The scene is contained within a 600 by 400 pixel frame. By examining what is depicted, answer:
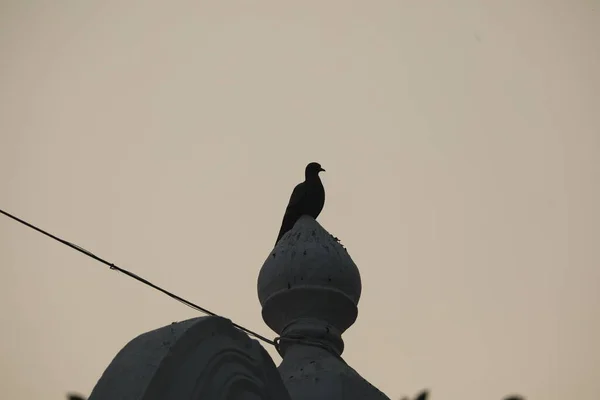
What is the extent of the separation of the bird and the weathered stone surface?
2.63m

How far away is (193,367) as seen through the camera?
2.52m

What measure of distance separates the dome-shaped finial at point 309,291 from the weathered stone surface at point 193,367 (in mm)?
1490

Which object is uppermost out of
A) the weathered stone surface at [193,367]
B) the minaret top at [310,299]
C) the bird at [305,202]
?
the bird at [305,202]

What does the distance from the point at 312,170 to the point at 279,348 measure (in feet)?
8.32

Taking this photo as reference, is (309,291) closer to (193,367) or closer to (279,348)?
(279,348)

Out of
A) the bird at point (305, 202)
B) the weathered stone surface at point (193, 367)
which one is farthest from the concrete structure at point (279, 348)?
the bird at point (305, 202)

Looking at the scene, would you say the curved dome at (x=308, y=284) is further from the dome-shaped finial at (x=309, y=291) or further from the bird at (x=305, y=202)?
the bird at (x=305, y=202)

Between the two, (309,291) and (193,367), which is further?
(309,291)

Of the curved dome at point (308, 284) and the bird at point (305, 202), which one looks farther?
the bird at point (305, 202)

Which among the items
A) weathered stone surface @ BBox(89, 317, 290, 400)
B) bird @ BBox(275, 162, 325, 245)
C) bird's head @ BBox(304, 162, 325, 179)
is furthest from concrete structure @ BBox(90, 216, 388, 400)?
bird's head @ BBox(304, 162, 325, 179)

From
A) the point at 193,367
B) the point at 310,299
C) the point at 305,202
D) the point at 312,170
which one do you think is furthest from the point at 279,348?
the point at 312,170

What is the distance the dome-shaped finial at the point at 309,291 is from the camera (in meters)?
4.42

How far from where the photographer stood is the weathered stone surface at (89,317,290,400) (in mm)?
2352

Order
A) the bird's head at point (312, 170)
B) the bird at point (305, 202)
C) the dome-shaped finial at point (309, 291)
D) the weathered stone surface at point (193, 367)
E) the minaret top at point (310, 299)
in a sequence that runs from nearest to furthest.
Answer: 1. the weathered stone surface at point (193, 367)
2. the minaret top at point (310, 299)
3. the dome-shaped finial at point (309, 291)
4. the bird at point (305, 202)
5. the bird's head at point (312, 170)
